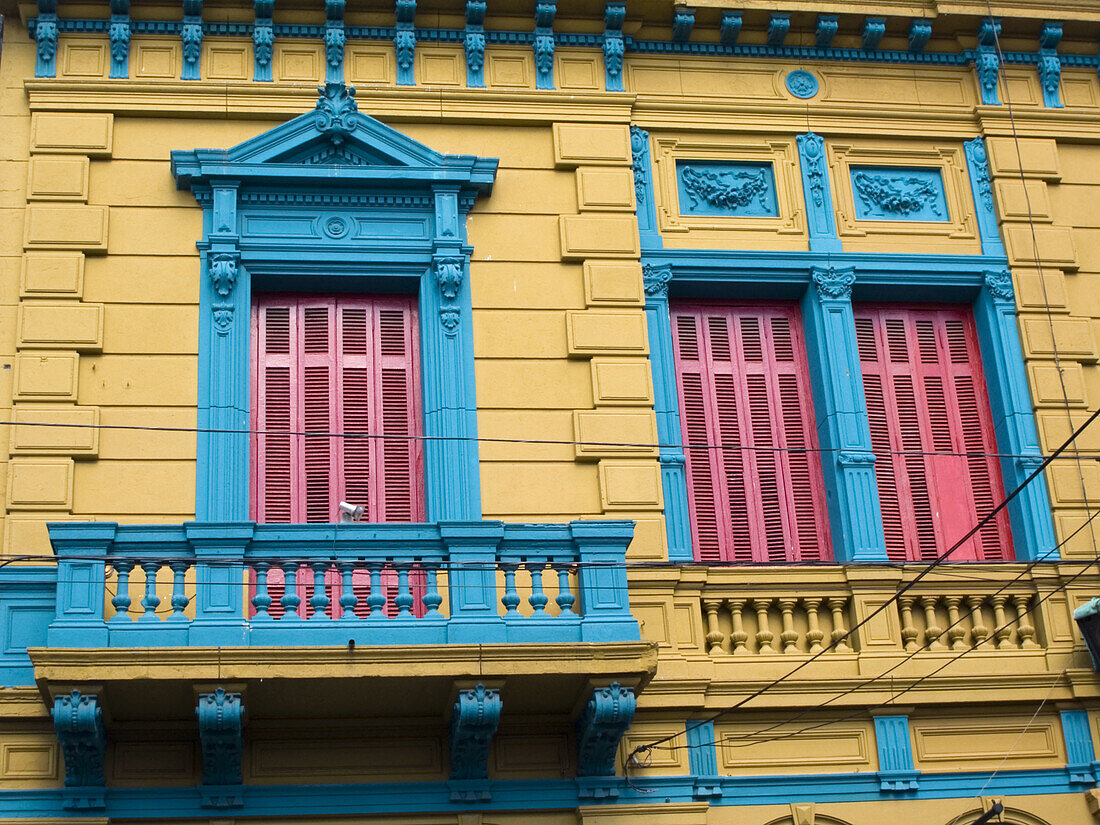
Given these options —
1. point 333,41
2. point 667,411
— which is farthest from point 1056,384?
point 333,41

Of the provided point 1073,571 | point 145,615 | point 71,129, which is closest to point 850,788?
point 1073,571

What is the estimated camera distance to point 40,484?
14617 millimetres

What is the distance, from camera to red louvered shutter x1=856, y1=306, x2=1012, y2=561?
16062 mm

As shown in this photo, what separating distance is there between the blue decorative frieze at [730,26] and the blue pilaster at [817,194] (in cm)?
122

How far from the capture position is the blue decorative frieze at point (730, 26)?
56.5 ft

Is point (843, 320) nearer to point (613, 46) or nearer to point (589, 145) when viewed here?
point (589, 145)

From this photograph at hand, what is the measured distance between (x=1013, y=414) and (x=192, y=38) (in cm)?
850

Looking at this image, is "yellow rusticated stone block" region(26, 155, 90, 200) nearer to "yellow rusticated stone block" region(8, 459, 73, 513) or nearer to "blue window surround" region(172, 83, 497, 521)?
"blue window surround" region(172, 83, 497, 521)

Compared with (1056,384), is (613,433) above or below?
below

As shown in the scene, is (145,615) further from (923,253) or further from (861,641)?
(923,253)

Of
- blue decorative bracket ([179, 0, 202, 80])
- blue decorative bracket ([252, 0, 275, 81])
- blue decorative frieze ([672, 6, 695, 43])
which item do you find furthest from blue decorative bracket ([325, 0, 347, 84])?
blue decorative frieze ([672, 6, 695, 43])

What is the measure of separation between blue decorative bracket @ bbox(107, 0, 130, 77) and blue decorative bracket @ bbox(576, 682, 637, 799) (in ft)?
24.7

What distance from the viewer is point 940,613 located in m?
15.3

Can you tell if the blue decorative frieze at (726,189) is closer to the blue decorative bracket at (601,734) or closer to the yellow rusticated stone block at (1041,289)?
the yellow rusticated stone block at (1041,289)
